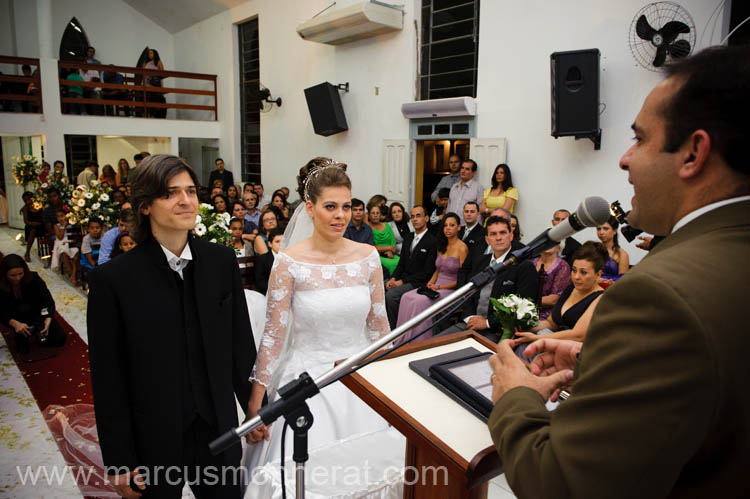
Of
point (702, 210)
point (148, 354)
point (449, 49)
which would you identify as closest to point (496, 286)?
point (148, 354)

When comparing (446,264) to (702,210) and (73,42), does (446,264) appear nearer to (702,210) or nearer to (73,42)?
(702,210)

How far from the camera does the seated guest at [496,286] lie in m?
4.13

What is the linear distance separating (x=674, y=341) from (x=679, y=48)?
5.56 meters

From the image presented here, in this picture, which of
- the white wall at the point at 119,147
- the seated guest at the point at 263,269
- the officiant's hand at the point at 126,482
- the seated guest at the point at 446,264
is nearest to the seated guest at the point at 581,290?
the seated guest at the point at 446,264

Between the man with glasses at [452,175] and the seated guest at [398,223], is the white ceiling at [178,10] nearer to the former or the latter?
the man with glasses at [452,175]

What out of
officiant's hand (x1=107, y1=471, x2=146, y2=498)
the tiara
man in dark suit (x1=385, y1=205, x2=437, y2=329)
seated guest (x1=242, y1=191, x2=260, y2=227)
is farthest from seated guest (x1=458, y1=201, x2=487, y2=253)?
officiant's hand (x1=107, y1=471, x2=146, y2=498)

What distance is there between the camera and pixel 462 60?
7891 millimetres

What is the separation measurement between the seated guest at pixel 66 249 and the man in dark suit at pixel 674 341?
26.8 feet

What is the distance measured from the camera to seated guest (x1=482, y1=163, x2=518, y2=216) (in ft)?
22.6

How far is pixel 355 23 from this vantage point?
8484mm

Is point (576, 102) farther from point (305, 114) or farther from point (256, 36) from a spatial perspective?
point (256, 36)

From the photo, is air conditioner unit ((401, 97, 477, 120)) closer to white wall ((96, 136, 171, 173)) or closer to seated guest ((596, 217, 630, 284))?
seated guest ((596, 217, 630, 284))

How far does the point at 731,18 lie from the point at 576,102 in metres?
1.57

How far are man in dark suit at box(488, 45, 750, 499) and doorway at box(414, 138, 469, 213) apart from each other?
7.82 m
